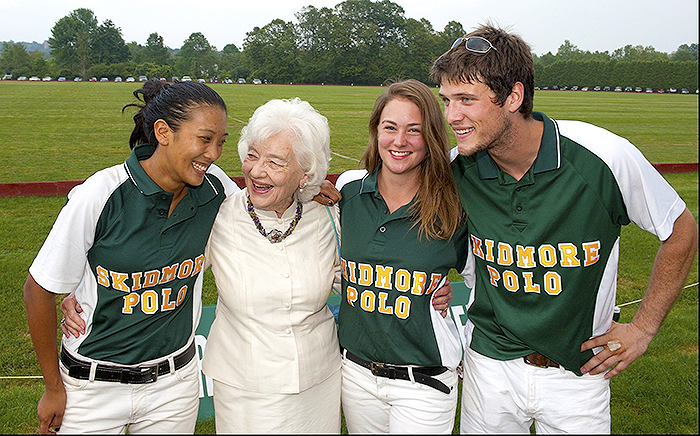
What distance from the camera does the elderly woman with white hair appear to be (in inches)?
98.7

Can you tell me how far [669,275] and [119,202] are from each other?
2.49m

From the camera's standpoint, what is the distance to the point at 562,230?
240cm

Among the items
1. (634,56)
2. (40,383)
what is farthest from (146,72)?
(634,56)

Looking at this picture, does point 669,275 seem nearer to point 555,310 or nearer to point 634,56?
point 555,310

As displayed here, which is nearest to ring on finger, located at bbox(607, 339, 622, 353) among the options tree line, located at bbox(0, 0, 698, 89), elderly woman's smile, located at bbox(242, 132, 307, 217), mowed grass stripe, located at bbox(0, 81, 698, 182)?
elderly woman's smile, located at bbox(242, 132, 307, 217)

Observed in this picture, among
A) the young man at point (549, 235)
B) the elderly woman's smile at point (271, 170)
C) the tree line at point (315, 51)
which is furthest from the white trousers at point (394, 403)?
the tree line at point (315, 51)

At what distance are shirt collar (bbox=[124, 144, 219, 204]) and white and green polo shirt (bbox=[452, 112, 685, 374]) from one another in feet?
4.31

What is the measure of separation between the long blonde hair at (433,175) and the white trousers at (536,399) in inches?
27.2

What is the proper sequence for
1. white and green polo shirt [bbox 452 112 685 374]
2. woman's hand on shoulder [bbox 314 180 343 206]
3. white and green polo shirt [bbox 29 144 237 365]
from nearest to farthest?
white and green polo shirt [bbox 29 144 237 365], white and green polo shirt [bbox 452 112 685 374], woman's hand on shoulder [bbox 314 180 343 206]

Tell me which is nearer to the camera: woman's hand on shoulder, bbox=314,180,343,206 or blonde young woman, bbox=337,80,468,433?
blonde young woman, bbox=337,80,468,433

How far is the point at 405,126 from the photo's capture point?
2.63 m

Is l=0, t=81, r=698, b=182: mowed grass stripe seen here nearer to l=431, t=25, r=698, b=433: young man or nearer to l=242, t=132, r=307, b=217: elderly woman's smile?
l=242, t=132, r=307, b=217: elderly woman's smile

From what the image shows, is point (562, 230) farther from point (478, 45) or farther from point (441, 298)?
point (478, 45)

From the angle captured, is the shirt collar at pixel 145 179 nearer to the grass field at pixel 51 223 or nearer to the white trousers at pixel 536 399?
the white trousers at pixel 536 399
